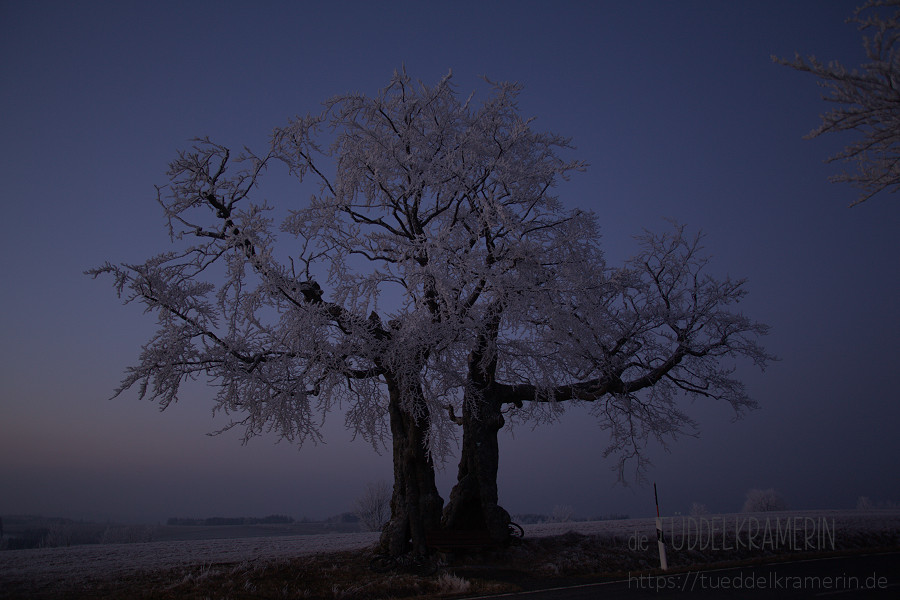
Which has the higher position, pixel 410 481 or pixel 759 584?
pixel 410 481

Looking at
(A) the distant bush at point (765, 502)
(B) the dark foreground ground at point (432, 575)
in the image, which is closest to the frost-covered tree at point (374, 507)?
(B) the dark foreground ground at point (432, 575)

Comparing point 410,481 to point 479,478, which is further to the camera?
point 479,478

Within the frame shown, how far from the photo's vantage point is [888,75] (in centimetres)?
645

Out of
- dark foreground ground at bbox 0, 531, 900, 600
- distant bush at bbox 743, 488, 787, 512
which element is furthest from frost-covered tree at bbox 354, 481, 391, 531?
distant bush at bbox 743, 488, 787, 512

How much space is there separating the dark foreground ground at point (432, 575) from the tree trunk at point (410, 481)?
33.3 inches

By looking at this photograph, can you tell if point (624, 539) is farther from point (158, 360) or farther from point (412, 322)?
point (158, 360)

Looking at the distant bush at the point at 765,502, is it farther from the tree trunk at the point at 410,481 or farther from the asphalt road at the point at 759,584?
the tree trunk at the point at 410,481

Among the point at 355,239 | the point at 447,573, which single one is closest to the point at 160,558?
the point at 447,573

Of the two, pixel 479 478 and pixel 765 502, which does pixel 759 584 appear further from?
pixel 765 502

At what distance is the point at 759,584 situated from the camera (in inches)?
363

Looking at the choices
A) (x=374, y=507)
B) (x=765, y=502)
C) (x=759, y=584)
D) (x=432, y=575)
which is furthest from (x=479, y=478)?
(x=765, y=502)

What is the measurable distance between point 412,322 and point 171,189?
7.03 meters

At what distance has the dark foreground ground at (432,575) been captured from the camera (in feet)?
33.2

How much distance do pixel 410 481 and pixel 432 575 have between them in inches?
99.5
